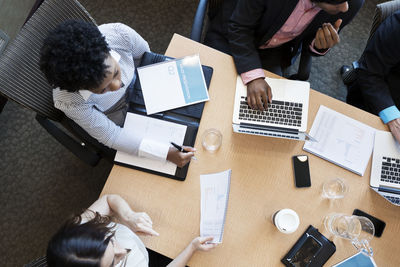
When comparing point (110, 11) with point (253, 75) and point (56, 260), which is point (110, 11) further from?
point (56, 260)

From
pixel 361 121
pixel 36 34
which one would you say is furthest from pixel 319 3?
pixel 36 34

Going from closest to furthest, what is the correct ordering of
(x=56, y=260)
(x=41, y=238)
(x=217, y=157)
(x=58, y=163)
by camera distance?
(x=56, y=260)
(x=217, y=157)
(x=41, y=238)
(x=58, y=163)

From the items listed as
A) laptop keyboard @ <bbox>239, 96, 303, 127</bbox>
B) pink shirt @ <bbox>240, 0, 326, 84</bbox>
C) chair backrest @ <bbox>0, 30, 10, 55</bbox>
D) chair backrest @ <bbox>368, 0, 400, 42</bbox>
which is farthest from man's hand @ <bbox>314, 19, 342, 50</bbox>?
chair backrest @ <bbox>0, 30, 10, 55</bbox>

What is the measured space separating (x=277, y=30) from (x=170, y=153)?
27.8 inches

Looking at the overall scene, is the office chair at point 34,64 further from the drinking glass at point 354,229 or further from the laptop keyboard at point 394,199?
the laptop keyboard at point 394,199

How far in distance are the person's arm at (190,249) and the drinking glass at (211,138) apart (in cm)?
33

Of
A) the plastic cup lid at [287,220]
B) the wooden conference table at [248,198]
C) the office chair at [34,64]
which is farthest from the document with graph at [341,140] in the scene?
the office chair at [34,64]

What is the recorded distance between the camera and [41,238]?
1.66 m

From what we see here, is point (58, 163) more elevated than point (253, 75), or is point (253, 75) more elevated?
point (253, 75)

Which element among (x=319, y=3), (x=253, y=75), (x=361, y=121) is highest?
(x=319, y=3)

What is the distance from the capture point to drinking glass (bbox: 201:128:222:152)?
1.11 metres

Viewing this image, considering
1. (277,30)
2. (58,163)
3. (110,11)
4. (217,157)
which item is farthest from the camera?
(110,11)

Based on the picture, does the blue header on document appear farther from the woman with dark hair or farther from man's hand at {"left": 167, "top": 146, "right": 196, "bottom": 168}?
the woman with dark hair

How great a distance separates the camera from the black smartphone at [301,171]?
1.10 meters
